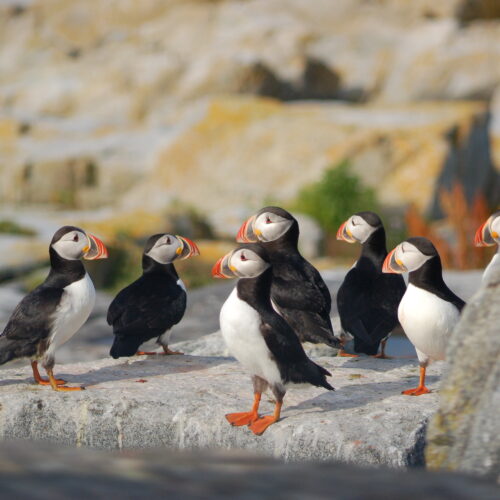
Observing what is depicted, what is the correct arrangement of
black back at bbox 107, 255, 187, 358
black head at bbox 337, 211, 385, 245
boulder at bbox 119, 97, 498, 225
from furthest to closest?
boulder at bbox 119, 97, 498, 225 → black head at bbox 337, 211, 385, 245 → black back at bbox 107, 255, 187, 358

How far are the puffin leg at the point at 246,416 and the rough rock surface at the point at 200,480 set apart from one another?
1639mm

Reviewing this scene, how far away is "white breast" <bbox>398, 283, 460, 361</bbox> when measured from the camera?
545 cm

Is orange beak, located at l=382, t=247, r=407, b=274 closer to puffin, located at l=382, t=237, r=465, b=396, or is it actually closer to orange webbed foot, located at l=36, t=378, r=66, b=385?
puffin, located at l=382, t=237, r=465, b=396

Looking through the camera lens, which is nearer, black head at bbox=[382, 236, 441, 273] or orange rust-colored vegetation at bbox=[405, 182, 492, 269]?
black head at bbox=[382, 236, 441, 273]

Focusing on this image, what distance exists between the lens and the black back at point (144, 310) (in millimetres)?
6316

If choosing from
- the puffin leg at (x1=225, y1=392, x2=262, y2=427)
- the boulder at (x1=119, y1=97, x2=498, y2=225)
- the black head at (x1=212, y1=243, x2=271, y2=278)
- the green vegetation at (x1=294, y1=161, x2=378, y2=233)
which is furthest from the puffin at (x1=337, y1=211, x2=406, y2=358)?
the boulder at (x1=119, y1=97, x2=498, y2=225)

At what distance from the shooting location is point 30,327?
5.70m

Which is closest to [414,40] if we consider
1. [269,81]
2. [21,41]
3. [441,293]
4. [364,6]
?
[364,6]

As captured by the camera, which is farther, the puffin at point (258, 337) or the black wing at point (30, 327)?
the black wing at point (30, 327)

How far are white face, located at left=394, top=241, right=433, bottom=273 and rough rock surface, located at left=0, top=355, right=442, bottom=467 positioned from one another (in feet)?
2.56

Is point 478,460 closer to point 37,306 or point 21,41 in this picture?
point 37,306

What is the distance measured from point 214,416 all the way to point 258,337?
621 mm

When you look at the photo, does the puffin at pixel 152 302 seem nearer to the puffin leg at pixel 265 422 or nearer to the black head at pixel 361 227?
the black head at pixel 361 227

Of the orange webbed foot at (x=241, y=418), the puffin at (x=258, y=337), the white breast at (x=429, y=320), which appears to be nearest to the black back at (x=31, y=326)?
the puffin at (x=258, y=337)
